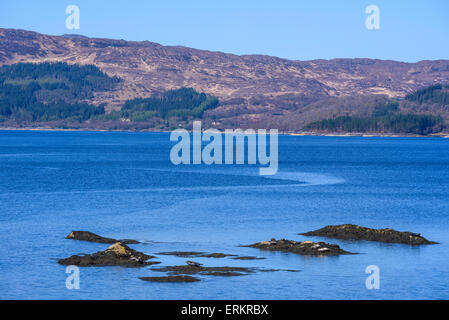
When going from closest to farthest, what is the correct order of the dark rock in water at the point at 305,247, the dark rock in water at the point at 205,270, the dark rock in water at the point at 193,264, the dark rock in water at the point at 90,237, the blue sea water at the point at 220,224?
1. the blue sea water at the point at 220,224
2. the dark rock in water at the point at 205,270
3. the dark rock in water at the point at 193,264
4. the dark rock in water at the point at 305,247
5. the dark rock in water at the point at 90,237

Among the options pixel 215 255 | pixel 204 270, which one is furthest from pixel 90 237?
pixel 204 270

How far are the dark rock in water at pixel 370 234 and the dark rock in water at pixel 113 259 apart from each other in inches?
657

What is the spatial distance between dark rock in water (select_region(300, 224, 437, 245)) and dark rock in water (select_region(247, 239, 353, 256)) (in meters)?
5.98

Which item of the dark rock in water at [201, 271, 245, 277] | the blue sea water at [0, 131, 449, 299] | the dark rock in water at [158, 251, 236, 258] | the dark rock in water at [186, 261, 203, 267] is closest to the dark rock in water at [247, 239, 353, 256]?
the blue sea water at [0, 131, 449, 299]

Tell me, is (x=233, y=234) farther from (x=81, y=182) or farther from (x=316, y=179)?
(x=316, y=179)

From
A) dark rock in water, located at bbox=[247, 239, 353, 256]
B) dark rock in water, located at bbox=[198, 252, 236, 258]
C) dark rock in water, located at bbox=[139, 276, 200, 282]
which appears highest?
dark rock in water, located at bbox=[247, 239, 353, 256]

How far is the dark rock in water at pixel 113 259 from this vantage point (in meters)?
45.0

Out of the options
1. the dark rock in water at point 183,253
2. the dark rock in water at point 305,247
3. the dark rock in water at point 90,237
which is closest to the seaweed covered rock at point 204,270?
the dark rock in water at point 183,253

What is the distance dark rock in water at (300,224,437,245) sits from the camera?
54656 millimetres

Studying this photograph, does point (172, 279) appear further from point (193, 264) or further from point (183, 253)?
point (183, 253)

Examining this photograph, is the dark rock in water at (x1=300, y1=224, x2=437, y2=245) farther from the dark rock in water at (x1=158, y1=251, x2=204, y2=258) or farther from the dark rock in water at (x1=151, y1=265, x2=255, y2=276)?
the dark rock in water at (x1=151, y1=265, x2=255, y2=276)

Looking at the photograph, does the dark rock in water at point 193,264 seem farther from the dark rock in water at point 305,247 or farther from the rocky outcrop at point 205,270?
the dark rock in water at point 305,247

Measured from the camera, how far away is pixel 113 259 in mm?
45500
